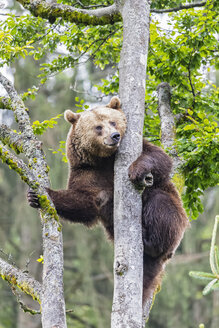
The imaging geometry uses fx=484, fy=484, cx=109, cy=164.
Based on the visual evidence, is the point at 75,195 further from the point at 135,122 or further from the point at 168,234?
the point at 135,122

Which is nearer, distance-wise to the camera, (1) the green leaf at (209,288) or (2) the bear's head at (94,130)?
(1) the green leaf at (209,288)

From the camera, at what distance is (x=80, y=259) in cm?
1451

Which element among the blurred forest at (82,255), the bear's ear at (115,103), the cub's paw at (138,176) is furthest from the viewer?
the blurred forest at (82,255)

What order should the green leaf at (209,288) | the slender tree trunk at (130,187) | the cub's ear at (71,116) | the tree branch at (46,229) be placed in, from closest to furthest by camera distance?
the green leaf at (209,288), the tree branch at (46,229), the slender tree trunk at (130,187), the cub's ear at (71,116)

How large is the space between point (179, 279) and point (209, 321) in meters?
1.70

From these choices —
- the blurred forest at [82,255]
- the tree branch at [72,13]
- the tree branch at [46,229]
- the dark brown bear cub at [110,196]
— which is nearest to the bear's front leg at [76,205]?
the dark brown bear cub at [110,196]

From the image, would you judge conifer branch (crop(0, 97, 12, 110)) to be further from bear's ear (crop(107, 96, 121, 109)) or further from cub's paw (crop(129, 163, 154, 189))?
cub's paw (crop(129, 163, 154, 189))

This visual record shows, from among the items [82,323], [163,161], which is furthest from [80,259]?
[163,161]

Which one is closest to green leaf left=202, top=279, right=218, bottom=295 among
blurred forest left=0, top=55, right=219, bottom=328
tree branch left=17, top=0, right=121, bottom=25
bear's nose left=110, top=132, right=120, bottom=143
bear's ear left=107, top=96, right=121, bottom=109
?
bear's nose left=110, top=132, right=120, bottom=143

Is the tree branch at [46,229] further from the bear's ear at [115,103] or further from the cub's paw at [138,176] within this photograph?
the bear's ear at [115,103]

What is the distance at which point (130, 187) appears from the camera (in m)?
4.17

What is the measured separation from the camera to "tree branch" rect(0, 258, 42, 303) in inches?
146

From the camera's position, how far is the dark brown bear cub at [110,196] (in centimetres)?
Answer: 537

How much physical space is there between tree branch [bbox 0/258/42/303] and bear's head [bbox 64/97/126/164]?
5.62 feet
